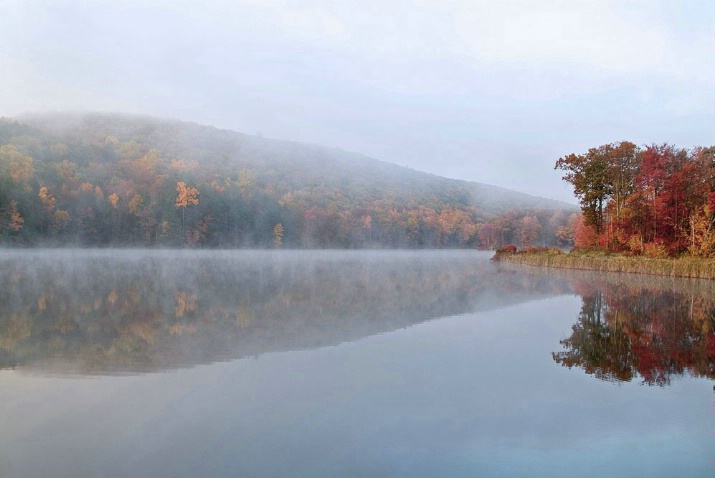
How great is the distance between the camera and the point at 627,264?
26.7 meters

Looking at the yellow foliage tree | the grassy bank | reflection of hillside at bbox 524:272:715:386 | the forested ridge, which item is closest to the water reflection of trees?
reflection of hillside at bbox 524:272:715:386

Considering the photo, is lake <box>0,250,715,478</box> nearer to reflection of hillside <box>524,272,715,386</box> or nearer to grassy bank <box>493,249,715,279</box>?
reflection of hillside <box>524,272,715,386</box>

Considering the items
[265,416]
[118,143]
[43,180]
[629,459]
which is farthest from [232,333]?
[118,143]

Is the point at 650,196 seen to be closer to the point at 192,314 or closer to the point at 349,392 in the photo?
the point at 192,314

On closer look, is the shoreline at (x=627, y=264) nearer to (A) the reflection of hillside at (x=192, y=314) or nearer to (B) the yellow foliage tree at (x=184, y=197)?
(A) the reflection of hillside at (x=192, y=314)

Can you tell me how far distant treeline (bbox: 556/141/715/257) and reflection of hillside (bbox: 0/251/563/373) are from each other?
12869 millimetres

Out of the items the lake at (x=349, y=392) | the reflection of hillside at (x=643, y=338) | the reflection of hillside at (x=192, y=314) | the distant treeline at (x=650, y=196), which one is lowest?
the reflection of hillside at (x=192, y=314)

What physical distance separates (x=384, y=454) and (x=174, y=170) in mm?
68565

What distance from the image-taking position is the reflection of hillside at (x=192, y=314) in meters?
7.34

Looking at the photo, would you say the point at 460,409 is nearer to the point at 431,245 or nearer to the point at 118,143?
the point at 118,143

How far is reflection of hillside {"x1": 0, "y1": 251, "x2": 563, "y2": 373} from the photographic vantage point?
24.1ft

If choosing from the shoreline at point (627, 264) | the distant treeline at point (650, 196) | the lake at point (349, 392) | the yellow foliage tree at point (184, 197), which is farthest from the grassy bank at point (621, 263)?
the yellow foliage tree at point (184, 197)

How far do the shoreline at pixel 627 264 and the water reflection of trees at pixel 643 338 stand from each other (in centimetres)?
850

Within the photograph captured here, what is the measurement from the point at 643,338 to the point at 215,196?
61.0m
